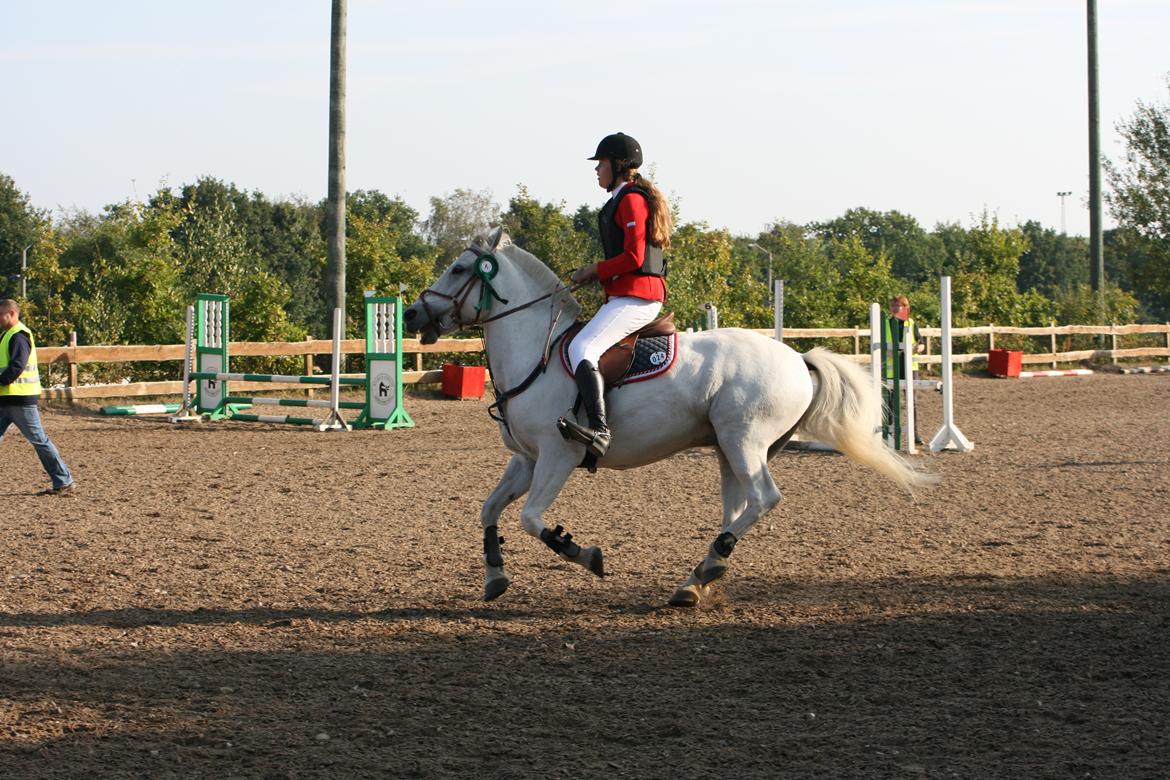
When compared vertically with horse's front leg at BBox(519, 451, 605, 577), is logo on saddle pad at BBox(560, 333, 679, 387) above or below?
above

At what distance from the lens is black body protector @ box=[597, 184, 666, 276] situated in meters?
6.78

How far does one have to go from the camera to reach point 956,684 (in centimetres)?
523

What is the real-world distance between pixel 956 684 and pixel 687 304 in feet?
76.2

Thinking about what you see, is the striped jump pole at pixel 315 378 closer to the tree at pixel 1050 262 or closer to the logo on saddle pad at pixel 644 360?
the logo on saddle pad at pixel 644 360

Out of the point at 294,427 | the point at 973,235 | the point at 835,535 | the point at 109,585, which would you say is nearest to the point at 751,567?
the point at 835,535

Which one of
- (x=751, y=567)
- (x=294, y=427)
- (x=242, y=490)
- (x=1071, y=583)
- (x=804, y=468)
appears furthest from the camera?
(x=294, y=427)

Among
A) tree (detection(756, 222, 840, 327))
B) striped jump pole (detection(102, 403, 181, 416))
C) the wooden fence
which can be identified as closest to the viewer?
striped jump pole (detection(102, 403, 181, 416))

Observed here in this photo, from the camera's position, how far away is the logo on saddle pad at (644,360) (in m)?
6.84

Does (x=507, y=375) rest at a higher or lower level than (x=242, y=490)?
higher

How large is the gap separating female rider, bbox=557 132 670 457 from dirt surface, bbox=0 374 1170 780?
1.16m

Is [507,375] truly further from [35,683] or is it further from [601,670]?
[35,683]

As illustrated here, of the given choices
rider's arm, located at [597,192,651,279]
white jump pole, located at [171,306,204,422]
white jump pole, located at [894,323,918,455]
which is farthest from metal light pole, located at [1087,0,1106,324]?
rider's arm, located at [597,192,651,279]

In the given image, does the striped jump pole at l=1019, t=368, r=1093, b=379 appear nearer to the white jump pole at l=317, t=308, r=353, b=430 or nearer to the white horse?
the white jump pole at l=317, t=308, r=353, b=430

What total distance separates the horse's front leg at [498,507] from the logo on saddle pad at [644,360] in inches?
24.9
